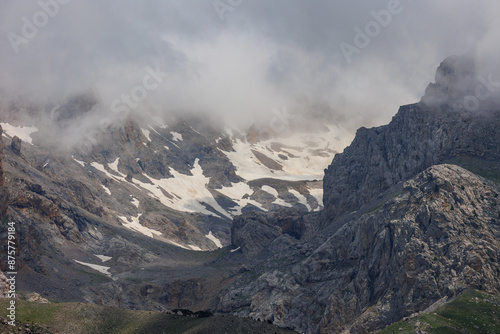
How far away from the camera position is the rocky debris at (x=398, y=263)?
12738cm

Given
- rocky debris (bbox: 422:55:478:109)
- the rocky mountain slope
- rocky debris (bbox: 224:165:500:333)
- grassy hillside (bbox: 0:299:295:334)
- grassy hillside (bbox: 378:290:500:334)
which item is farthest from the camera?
rocky debris (bbox: 422:55:478:109)

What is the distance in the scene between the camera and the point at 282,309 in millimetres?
158375

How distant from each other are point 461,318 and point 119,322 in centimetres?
6169

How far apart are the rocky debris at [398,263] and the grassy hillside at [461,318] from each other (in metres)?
6.41

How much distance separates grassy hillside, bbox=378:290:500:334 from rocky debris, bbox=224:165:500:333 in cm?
641

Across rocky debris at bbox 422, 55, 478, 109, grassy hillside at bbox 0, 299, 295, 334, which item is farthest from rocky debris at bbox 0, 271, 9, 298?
rocky debris at bbox 422, 55, 478, 109

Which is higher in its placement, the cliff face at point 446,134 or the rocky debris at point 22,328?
the cliff face at point 446,134

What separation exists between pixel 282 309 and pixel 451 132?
70620 mm

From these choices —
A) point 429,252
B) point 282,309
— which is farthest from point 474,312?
point 282,309

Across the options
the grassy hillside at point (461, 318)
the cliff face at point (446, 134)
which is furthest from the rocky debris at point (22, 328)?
the cliff face at point (446, 134)

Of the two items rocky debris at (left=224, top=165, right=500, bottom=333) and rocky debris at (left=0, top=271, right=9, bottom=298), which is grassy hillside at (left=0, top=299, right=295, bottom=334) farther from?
rocky debris at (left=0, top=271, right=9, bottom=298)

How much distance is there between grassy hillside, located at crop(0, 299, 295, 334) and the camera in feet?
353

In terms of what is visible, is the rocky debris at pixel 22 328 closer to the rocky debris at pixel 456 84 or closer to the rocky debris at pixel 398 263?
the rocky debris at pixel 398 263

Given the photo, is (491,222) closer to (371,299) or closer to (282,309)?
(371,299)
